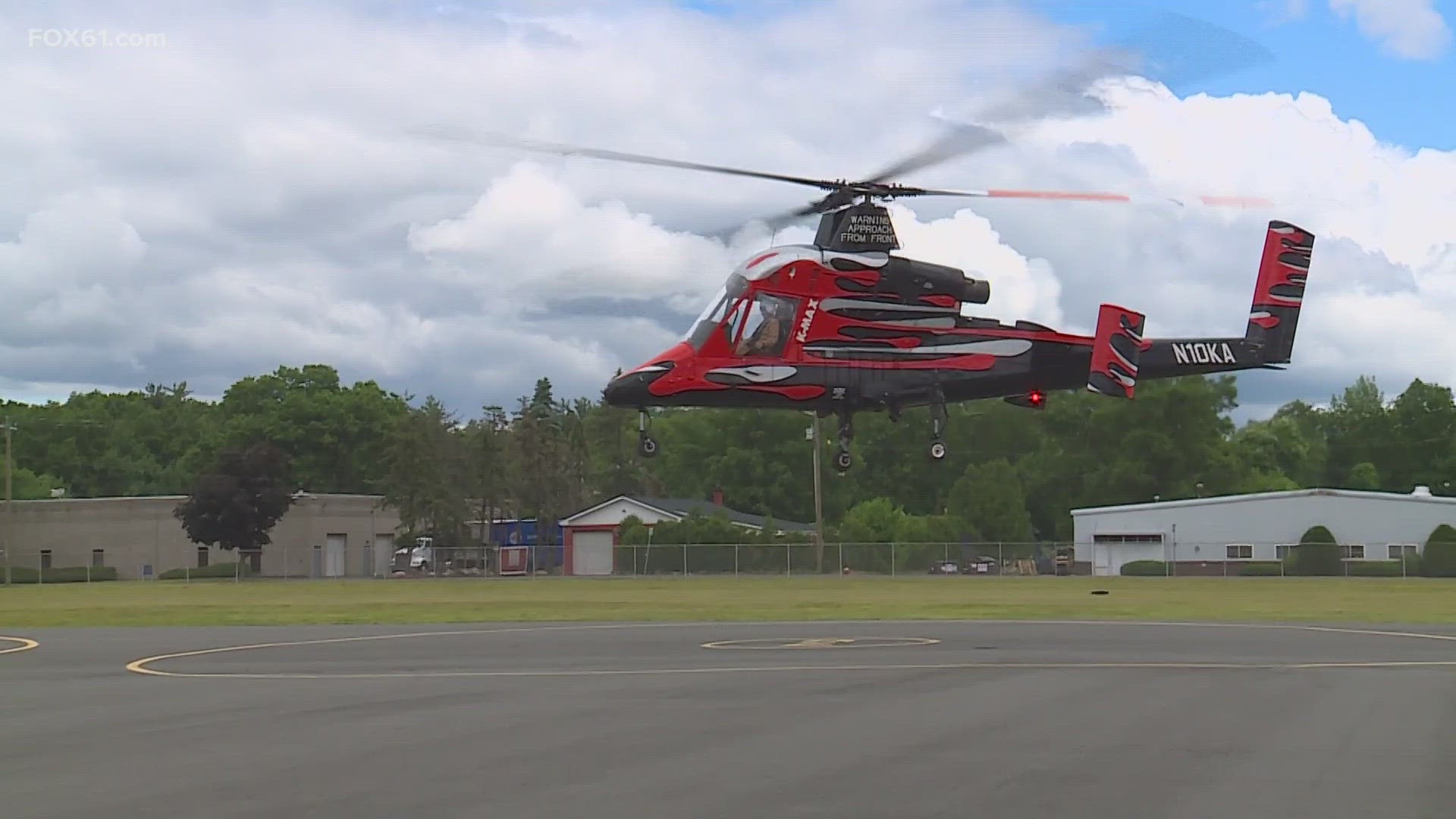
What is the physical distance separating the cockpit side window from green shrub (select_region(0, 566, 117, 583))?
58.0 m

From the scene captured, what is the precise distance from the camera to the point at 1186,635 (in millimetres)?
30141

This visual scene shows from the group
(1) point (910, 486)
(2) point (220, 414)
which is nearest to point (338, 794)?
(1) point (910, 486)

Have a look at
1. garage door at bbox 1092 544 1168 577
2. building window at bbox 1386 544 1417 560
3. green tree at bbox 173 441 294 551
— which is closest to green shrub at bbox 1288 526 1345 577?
building window at bbox 1386 544 1417 560

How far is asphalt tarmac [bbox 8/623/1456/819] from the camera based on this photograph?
10938mm

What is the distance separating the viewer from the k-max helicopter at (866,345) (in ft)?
125

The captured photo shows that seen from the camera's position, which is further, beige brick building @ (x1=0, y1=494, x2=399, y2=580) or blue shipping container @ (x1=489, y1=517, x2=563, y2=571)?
blue shipping container @ (x1=489, y1=517, x2=563, y2=571)

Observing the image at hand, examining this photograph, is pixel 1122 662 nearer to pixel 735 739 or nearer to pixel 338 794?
pixel 735 739

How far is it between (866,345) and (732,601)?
1499cm

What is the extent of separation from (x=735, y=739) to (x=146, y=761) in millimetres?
4816

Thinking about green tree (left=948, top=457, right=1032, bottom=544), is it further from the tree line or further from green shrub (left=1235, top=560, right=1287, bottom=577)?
green shrub (left=1235, top=560, right=1287, bottom=577)

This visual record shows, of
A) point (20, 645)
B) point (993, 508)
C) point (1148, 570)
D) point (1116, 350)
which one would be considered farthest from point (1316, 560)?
point (20, 645)

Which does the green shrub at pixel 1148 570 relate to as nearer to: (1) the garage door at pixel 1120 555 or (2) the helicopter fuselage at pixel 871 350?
(1) the garage door at pixel 1120 555

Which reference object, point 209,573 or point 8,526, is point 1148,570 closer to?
point 209,573

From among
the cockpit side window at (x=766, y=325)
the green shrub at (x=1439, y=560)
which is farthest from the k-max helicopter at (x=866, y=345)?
the green shrub at (x=1439, y=560)
